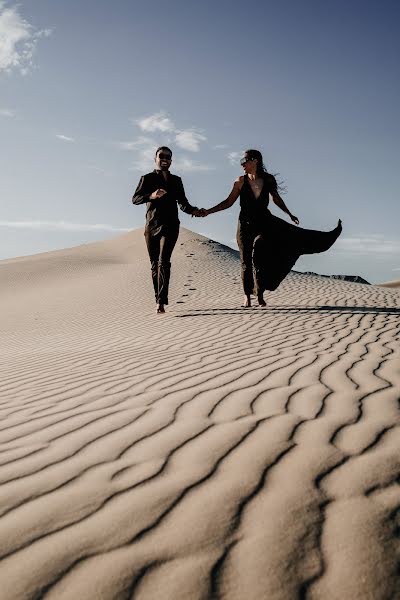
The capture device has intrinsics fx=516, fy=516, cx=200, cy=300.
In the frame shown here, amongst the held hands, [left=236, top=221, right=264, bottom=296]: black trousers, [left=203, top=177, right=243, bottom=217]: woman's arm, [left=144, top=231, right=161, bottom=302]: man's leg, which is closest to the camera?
the held hands

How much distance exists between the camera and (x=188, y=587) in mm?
1311

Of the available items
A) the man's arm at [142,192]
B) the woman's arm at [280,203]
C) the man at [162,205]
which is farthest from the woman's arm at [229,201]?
the man's arm at [142,192]

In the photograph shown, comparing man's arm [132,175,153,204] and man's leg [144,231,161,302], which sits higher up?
man's arm [132,175,153,204]

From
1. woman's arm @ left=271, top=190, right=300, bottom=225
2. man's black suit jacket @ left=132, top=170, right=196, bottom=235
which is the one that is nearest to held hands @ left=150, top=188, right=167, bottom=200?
man's black suit jacket @ left=132, top=170, right=196, bottom=235

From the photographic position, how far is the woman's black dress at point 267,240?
26.4 feet

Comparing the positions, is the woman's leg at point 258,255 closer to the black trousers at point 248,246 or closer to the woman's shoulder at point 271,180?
the black trousers at point 248,246

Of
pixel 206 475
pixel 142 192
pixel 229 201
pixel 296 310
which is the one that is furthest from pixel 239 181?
pixel 206 475

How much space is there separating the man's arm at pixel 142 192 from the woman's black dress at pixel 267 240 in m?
1.46

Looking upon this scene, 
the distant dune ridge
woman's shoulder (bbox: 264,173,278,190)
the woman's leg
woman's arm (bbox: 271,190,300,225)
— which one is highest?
woman's shoulder (bbox: 264,173,278,190)

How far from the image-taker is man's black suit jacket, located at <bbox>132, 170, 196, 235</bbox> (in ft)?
26.4

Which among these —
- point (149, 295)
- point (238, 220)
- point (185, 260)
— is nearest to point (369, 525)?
point (238, 220)

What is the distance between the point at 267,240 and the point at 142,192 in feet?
6.97

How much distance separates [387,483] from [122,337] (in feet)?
18.4

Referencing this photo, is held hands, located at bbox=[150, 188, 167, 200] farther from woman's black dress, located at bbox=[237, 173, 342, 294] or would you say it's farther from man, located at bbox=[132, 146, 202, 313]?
woman's black dress, located at bbox=[237, 173, 342, 294]
